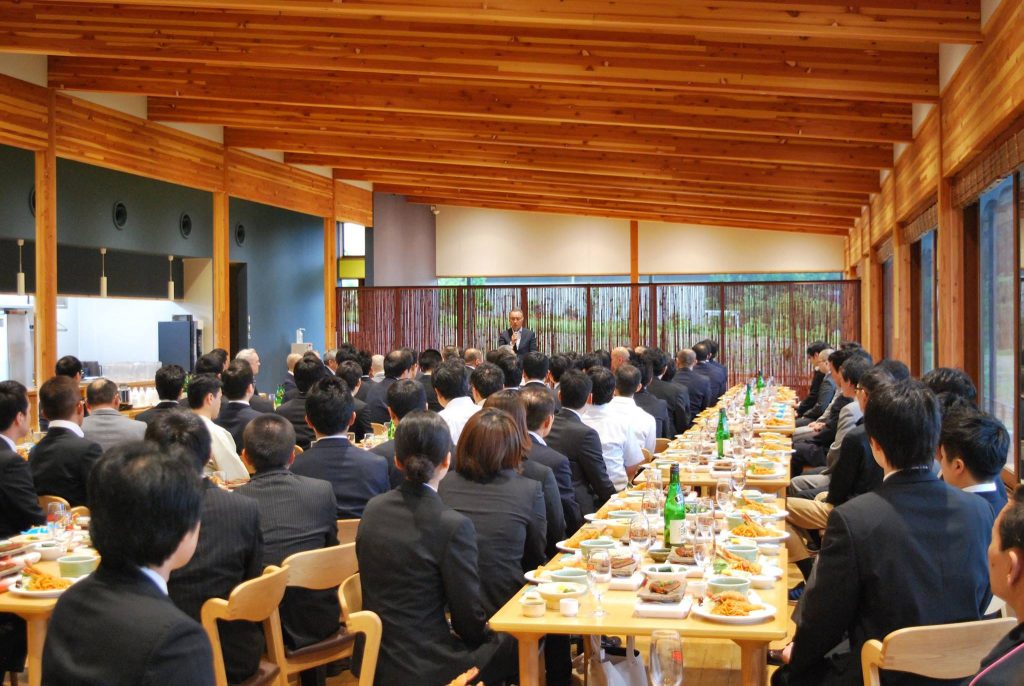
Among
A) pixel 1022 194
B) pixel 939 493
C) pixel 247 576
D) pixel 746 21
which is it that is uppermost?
pixel 746 21

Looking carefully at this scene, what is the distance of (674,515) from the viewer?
13.8 feet

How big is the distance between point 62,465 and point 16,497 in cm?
54

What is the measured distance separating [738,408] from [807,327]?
569 centimetres

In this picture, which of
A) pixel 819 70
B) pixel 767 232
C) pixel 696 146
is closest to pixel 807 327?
pixel 767 232

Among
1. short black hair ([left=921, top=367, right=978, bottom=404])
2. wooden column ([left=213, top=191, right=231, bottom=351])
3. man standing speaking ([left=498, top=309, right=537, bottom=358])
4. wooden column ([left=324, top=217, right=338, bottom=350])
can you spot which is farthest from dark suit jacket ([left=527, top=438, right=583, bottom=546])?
wooden column ([left=324, top=217, right=338, bottom=350])

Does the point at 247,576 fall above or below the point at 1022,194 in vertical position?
below

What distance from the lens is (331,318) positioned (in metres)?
16.9

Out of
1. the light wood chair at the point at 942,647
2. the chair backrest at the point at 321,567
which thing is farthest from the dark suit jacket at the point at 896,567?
the chair backrest at the point at 321,567

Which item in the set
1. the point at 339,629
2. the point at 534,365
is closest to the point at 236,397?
the point at 534,365

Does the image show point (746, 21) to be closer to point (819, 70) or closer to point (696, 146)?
point (819, 70)

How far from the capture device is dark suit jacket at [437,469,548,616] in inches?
154

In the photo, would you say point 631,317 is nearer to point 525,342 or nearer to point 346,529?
point 525,342

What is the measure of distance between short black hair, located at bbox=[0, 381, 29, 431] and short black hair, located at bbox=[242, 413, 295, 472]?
1549 millimetres

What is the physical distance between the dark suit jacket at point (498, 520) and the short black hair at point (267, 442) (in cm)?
71
